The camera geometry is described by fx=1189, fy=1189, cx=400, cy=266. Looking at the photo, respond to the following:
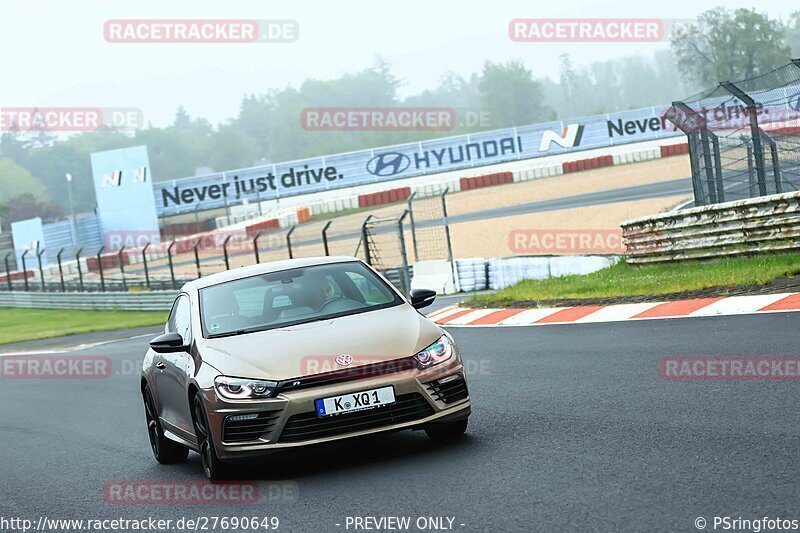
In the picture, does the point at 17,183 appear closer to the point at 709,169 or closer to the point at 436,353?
the point at 709,169

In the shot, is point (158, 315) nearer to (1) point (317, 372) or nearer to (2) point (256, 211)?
(2) point (256, 211)

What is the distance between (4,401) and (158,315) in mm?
17846

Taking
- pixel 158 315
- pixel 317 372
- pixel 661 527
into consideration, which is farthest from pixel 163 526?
pixel 158 315

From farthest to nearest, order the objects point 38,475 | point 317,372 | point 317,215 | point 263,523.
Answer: point 317,215 < point 38,475 < point 317,372 < point 263,523

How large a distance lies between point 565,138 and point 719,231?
4451cm

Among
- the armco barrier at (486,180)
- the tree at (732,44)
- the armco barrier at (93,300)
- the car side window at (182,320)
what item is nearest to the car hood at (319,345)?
the car side window at (182,320)

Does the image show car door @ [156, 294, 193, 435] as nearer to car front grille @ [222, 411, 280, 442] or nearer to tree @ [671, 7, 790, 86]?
car front grille @ [222, 411, 280, 442]

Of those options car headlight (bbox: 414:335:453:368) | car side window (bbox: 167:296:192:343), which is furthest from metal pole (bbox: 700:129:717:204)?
car headlight (bbox: 414:335:453:368)

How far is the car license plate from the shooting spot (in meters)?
6.89

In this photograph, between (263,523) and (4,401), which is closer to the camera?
(263,523)

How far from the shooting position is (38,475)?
9.03m

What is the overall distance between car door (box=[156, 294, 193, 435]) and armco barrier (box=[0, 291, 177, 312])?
82.1ft

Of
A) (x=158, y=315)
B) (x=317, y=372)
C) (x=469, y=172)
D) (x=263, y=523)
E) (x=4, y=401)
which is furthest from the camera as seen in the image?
(x=469, y=172)

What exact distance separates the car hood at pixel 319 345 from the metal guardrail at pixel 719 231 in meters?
8.38
